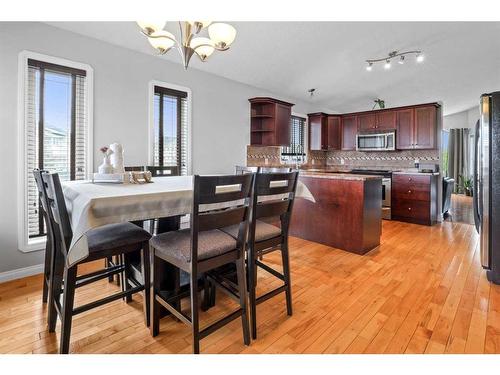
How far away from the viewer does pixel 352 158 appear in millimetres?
6355

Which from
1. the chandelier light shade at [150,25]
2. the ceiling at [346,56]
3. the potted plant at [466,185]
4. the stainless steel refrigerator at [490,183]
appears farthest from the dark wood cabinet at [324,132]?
the chandelier light shade at [150,25]

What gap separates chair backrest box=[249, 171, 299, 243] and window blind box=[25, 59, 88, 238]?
2205 millimetres

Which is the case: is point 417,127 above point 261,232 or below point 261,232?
above

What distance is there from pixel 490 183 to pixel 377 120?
351 centimetres

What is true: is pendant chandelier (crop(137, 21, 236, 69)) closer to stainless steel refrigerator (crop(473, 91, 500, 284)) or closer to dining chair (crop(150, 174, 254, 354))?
dining chair (crop(150, 174, 254, 354))

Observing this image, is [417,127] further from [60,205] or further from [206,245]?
[60,205]

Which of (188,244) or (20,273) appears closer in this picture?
(188,244)

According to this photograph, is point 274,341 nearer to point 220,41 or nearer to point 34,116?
point 220,41

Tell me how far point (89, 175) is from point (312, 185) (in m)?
2.55

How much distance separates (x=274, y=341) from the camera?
1600 mm

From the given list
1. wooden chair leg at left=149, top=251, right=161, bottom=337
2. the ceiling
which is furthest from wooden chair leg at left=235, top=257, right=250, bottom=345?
the ceiling

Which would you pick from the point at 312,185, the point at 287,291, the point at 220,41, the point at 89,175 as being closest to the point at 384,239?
the point at 312,185

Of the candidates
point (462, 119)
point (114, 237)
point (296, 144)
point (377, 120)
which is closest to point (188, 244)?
point (114, 237)
